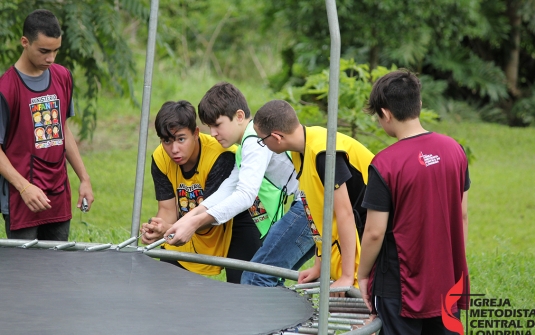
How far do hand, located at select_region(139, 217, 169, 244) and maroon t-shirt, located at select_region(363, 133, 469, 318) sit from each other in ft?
4.04

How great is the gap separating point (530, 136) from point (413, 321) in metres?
9.09

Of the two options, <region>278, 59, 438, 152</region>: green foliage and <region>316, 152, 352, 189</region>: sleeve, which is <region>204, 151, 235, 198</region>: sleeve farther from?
<region>278, 59, 438, 152</region>: green foliage

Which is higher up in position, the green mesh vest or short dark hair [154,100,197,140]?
short dark hair [154,100,197,140]

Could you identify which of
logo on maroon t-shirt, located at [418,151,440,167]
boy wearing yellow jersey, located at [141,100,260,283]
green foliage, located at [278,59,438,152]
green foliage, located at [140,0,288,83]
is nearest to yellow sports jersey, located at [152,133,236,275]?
boy wearing yellow jersey, located at [141,100,260,283]

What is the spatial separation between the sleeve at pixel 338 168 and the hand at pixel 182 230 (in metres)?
0.72

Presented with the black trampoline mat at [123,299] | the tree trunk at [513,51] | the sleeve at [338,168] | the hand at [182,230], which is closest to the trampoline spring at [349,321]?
the black trampoline mat at [123,299]

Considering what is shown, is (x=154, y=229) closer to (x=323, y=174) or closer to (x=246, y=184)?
(x=246, y=184)

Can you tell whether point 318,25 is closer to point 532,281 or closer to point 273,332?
point 532,281

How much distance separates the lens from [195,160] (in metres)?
3.61

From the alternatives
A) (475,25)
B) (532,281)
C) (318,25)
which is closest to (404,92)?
(532,281)

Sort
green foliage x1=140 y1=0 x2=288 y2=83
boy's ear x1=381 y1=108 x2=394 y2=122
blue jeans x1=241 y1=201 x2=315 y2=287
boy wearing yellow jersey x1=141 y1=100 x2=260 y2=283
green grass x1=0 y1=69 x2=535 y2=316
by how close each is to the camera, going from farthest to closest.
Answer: green foliage x1=140 y1=0 x2=288 y2=83
green grass x1=0 y1=69 x2=535 y2=316
boy wearing yellow jersey x1=141 y1=100 x2=260 y2=283
blue jeans x1=241 y1=201 x2=315 y2=287
boy's ear x1=381 y1=108 x2=394 y2=122

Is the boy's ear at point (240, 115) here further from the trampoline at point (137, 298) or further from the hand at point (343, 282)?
the hand at point (343, 282)

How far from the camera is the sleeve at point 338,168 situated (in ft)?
9.24

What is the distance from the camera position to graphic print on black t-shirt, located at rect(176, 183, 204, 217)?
3.63m
